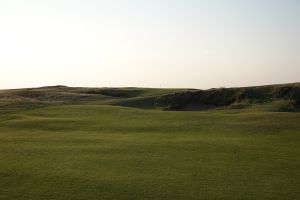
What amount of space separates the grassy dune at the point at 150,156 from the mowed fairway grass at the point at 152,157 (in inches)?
1.4

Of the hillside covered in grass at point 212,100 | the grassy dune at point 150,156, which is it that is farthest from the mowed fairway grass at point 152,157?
the hillside covered in grass at point 212,100

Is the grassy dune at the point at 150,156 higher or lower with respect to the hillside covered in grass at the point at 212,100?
lower

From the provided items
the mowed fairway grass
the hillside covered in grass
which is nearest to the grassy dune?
the mowed fairway grass

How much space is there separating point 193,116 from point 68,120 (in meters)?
8.97

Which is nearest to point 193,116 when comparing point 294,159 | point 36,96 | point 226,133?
point 226,133

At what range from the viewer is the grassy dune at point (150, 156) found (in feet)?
48.2

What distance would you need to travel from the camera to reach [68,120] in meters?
30.6

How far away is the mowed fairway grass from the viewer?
14641 mm

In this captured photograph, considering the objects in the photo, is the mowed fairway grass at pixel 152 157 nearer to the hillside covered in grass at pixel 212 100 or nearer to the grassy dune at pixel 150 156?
the grassy dune at pixel 150 156

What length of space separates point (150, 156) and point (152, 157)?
21 cm

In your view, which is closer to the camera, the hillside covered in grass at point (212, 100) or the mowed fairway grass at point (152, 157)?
the mowed fairway grass at point (152, 157)

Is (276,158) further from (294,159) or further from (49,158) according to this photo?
(49,158)

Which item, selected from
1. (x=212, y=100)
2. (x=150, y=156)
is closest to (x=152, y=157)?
(x=150, y=156)

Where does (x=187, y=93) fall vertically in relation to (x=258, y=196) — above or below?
above
